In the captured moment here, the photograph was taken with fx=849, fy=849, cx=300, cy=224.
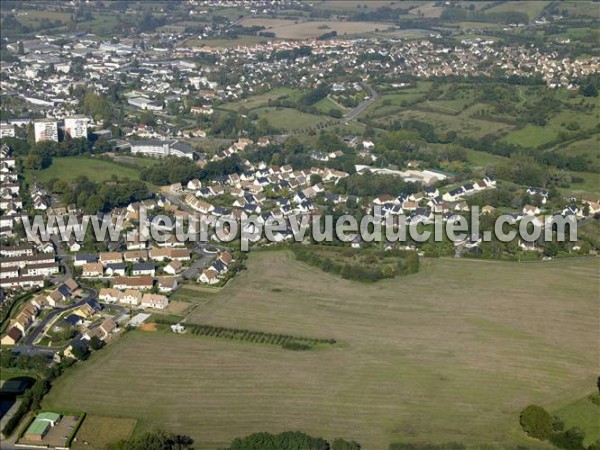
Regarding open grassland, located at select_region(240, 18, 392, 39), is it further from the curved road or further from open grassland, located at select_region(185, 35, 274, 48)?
the curved road

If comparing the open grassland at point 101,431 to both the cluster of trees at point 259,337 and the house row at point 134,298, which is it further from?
the house row at point 134,298

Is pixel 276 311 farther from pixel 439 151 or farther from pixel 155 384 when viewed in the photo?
pixel 439 151

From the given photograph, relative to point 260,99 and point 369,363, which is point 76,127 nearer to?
point 260,99

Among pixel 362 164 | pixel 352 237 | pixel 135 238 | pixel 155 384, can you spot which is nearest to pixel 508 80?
pixel 362 164

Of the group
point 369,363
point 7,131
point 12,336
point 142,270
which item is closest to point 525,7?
point 7,131

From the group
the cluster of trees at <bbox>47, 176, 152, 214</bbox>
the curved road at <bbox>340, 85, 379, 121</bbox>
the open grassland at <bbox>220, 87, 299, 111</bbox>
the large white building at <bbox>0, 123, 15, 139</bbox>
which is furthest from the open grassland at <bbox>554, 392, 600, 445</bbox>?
the open grassland at <bbox>220, 87, 299, 111</bbox>

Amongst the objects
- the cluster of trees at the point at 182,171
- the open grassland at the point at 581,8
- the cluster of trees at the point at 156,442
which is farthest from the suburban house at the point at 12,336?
the open grassland at the point at 581,8
